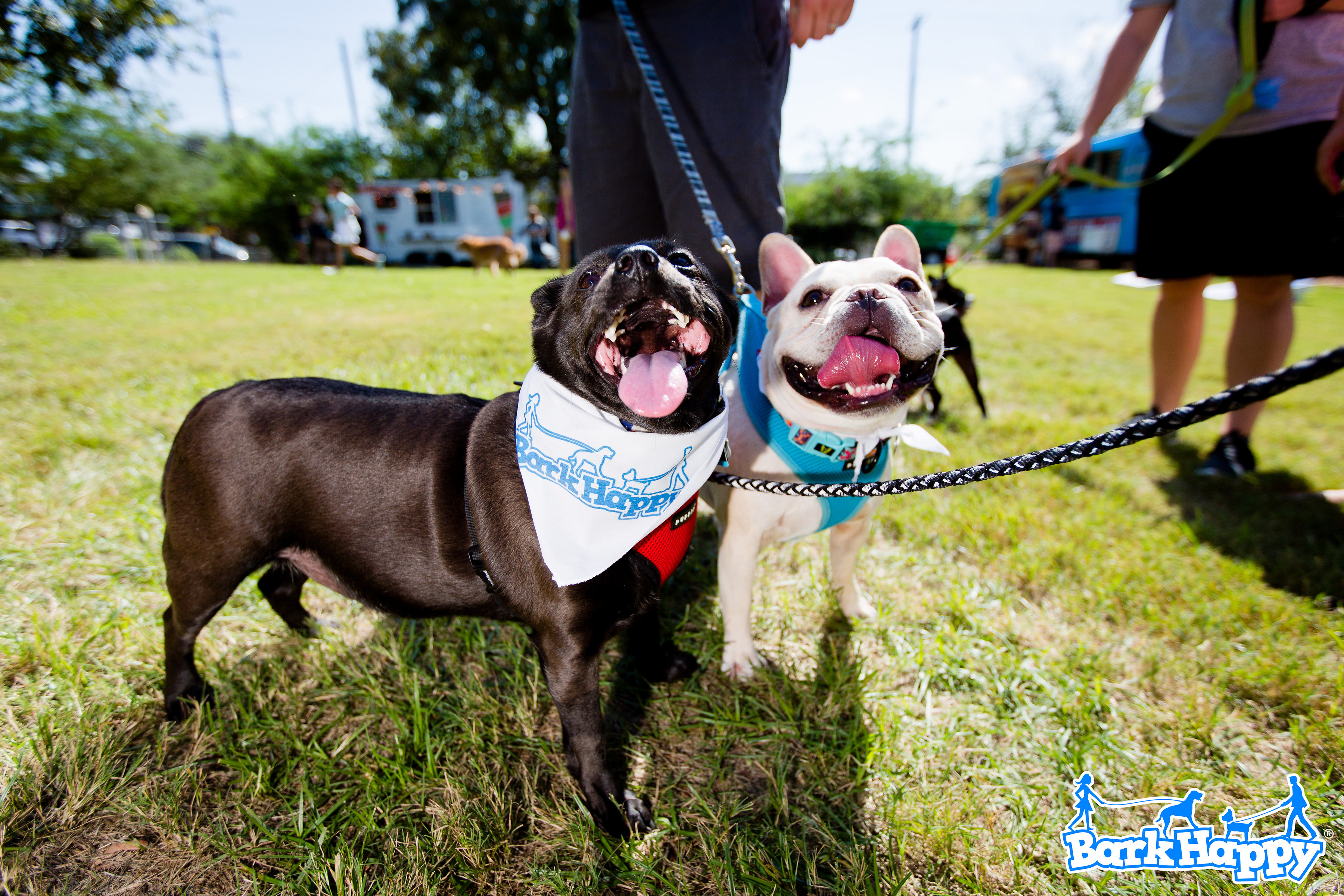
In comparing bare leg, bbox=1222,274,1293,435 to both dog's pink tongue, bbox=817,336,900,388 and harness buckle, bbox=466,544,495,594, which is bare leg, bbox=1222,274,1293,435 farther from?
harness buckle, bbox=466,544,495,594

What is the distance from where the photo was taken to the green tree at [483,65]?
1088 inches

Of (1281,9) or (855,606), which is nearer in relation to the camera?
(855,606)

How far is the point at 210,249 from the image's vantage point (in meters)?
31.6

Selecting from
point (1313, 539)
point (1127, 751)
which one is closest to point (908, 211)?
point (1313, 539)

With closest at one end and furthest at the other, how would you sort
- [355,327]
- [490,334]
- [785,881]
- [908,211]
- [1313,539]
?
[785,881]
[1313,539]
[490,334]
[355,327]
[908,211]

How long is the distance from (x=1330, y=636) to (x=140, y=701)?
176 inches

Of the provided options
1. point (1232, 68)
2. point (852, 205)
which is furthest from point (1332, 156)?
point (852, 205)

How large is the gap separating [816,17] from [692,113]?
2.12ft

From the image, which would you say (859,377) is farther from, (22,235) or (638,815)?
(22,235)

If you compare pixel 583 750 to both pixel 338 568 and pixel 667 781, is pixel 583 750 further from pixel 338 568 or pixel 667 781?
pixel 338 568

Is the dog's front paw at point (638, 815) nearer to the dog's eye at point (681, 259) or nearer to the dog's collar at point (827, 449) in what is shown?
the dog's collar at point (827, 449)

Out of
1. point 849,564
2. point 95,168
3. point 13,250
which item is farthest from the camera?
point 95,168

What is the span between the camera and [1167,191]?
3.70 meters

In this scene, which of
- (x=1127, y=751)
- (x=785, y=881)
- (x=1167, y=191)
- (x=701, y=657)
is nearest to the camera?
(x=785, y=881)
